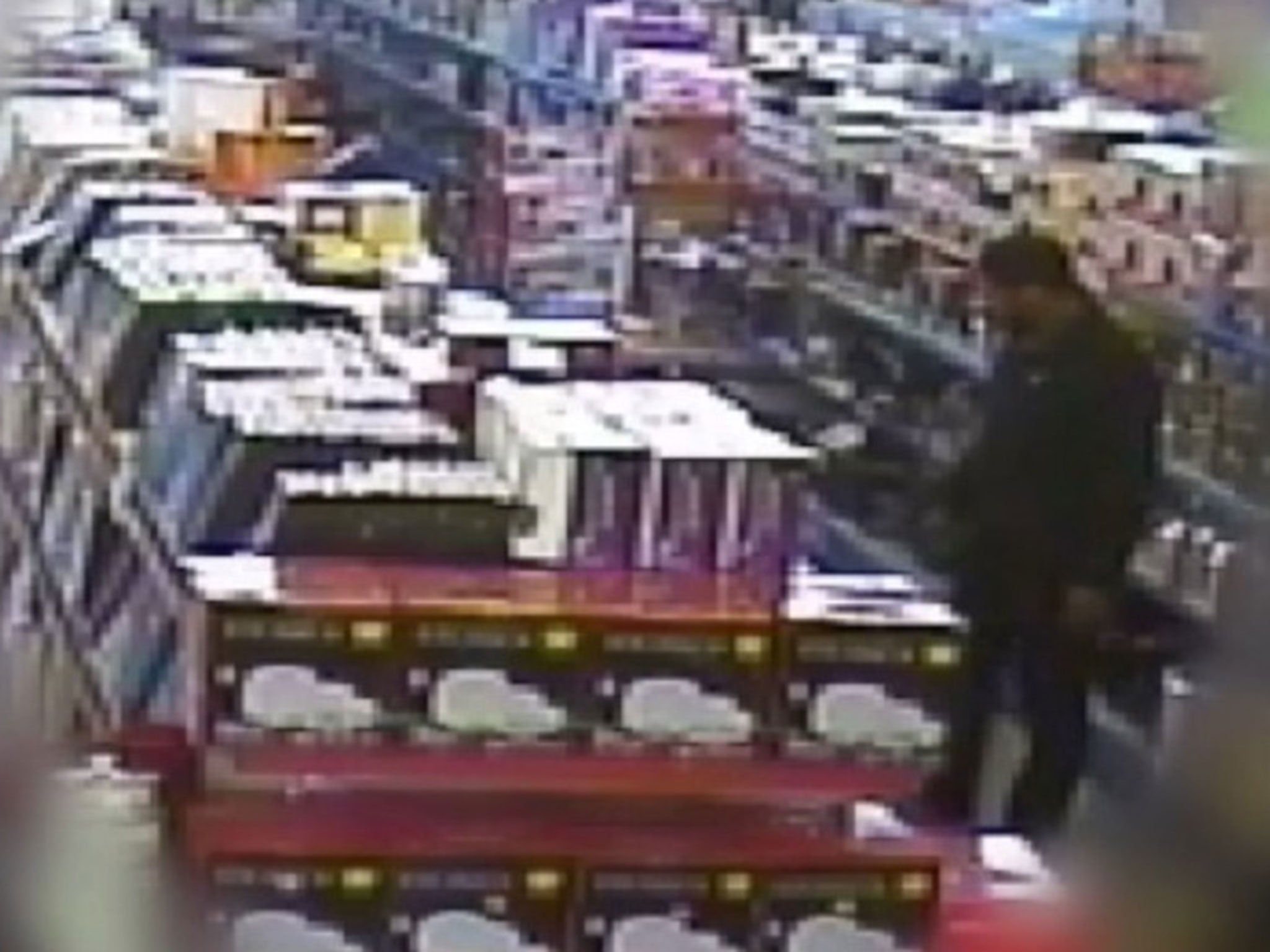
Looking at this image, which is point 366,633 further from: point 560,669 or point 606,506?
point 606,506

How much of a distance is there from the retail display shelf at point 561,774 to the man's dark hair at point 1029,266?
2.29 meters

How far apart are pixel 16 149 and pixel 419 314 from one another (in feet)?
3.16

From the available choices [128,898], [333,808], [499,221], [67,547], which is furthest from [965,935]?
[499,221]

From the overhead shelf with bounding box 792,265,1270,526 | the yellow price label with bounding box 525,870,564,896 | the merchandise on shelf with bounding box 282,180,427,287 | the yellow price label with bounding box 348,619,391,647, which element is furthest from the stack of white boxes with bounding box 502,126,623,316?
the yellow price label with bounding box 525,870,564,896

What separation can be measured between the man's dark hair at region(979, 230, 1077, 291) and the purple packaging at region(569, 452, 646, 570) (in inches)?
80.2

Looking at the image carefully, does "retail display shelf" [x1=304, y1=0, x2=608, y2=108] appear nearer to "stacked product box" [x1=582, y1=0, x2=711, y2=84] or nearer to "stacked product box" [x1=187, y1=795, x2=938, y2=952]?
"stacked product box" [x1=582, y1=0, x2=711, y2=84]

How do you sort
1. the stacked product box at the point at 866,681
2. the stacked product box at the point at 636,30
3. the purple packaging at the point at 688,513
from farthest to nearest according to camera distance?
1. the stacked product box at the point at 636,30
2. the purple packaging at the point at 688,513
3. the stacked product box at the point at 866,681

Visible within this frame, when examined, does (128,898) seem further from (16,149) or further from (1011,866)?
(16,149)

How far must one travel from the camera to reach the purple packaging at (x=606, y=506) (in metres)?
2.83

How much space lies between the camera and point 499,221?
21.3ft

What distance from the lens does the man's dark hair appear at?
480 cm

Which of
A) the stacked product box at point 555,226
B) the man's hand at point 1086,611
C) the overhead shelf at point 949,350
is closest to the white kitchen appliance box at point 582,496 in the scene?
the overhead shelf at point 949,350

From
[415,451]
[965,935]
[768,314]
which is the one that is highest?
[415,451]

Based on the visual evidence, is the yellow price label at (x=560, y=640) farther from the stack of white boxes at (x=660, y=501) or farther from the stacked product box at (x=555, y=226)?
the stacked product box at (x=555, y=226)
